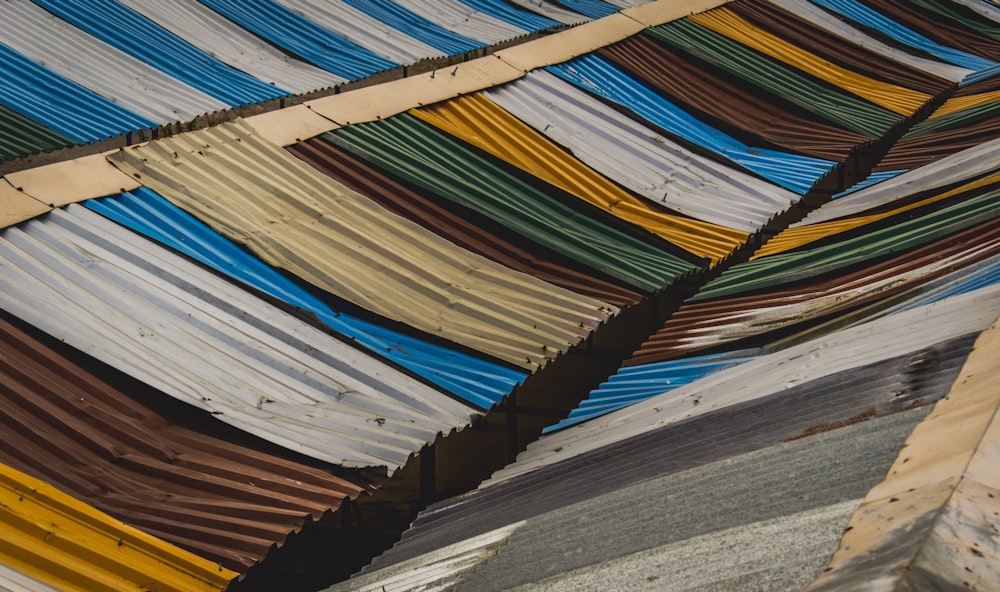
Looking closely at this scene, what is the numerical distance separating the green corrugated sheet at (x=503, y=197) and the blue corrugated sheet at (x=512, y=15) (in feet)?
13.9

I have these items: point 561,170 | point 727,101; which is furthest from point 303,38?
point 727,101

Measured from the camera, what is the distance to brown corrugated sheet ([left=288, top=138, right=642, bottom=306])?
381 inches

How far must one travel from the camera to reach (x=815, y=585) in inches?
146

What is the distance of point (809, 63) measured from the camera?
14.8 m

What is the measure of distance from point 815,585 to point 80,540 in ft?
12.6

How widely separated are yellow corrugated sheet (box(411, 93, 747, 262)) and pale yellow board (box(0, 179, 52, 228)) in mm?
3851

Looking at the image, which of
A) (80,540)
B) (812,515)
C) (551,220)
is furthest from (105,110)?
(812,515)

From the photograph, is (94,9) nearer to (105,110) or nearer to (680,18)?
(105,110)

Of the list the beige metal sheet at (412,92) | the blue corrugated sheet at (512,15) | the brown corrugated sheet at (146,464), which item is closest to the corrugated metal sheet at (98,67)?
the beige metal sheet at (412,92)

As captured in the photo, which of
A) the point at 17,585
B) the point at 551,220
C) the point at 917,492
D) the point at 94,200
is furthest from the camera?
the point at 551,220

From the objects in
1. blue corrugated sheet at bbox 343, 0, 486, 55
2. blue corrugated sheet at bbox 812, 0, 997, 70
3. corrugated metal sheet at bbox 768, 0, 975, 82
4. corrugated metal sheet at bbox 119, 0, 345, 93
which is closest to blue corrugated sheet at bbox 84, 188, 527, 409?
corrugated metal sheet at bbox 119, 0, 345, 93

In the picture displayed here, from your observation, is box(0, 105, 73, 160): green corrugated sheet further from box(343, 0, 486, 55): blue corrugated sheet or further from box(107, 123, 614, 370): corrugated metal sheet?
box(343, 0, 486, 55): blue corrugated sheet

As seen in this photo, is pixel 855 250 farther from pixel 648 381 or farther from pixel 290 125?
pixel 290 125

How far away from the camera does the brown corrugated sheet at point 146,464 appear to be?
246 inches
